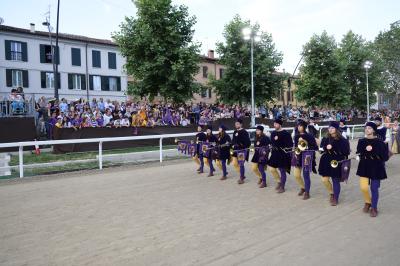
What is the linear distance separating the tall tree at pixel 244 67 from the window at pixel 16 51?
19.8 meters

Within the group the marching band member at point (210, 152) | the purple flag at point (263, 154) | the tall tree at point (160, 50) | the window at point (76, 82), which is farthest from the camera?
the window at point (76, 82)

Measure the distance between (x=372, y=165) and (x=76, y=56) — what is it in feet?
130

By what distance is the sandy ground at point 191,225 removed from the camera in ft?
18.0

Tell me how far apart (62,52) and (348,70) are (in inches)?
1224

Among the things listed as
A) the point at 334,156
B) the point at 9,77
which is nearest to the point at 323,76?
the point at 9,77

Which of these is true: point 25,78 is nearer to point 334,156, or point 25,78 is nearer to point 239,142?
point 239,142

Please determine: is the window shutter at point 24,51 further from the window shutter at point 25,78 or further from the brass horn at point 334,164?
the brass horn at point 334,164

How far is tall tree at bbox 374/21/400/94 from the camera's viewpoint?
61.0m

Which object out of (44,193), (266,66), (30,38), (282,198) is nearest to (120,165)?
(44,193)

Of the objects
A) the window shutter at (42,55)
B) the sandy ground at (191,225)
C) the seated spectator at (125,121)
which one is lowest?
the sandy ground at (191,225)

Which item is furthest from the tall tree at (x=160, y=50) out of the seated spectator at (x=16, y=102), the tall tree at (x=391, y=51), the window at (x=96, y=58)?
the tall tree at (x=391, y=51)

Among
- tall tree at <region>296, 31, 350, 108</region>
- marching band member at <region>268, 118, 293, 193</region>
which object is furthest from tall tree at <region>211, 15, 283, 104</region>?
marching band member at <region>268, 118, 293, 193</region>

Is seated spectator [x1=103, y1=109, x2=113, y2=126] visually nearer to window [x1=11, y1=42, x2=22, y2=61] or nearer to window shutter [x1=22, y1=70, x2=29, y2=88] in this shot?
window shutter [x1=22, y1=70, x2=29, y2=88]

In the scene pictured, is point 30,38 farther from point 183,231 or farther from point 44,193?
point 183,231
